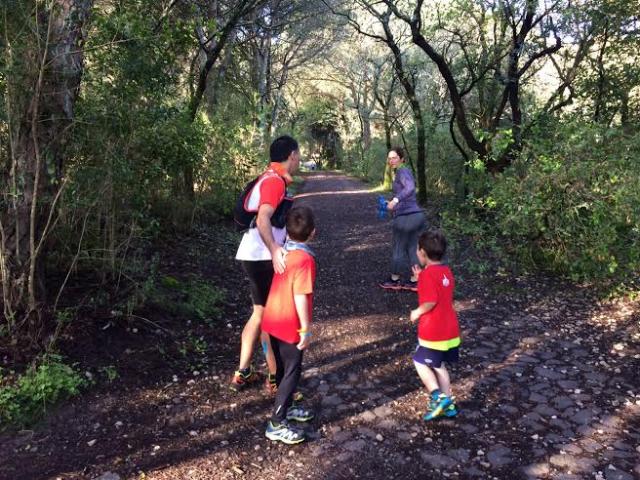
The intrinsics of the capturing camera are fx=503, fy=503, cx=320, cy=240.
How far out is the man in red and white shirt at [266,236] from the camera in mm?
3529

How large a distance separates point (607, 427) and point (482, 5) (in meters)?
10.3

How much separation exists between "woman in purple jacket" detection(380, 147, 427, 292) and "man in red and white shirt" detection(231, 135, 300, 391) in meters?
3.06

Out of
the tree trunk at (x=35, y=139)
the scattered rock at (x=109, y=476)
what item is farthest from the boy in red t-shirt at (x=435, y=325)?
the tree trunk at (x=35, y=139)

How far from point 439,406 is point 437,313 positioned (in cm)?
71

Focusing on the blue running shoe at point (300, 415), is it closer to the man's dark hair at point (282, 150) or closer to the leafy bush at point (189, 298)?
the man's dark hair at point (282, 150)

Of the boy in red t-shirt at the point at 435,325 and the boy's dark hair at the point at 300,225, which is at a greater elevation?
the boy's dark hair at the point at 300,225

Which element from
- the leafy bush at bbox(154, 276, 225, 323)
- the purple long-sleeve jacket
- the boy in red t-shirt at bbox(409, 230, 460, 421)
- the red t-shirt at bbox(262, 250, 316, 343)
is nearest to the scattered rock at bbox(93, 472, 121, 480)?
the red t-shirt at bbox(262, 250, 316, 343)

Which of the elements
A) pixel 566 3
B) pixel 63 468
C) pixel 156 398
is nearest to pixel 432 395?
pixel 156 398

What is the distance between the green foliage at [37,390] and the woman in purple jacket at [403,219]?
13.9 feet

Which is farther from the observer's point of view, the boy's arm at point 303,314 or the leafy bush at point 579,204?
the leafy bush at point 579,204

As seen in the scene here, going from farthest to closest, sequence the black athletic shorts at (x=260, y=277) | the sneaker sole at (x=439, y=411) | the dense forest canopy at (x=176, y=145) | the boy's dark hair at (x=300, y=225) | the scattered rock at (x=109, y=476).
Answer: the dense forest canopy at (x=176, y=145)
the black athletic shorts at (x=260, y=277)
the sneaker sole at (x=439, y=411)
the boy's dark hair at (x=300, y=225)
the scattered rock at (x=109, y=476)

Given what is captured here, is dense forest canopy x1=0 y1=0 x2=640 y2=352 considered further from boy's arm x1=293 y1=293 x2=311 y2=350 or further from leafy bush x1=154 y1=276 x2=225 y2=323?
boy's arm x1=293 y1=293 x2=311 y2=350

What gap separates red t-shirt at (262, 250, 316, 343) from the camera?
11.0ft

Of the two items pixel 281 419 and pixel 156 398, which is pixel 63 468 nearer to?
pixel 156 398
